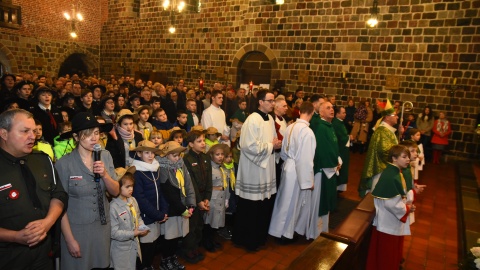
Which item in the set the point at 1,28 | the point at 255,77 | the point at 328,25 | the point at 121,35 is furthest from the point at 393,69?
the point at 1,28

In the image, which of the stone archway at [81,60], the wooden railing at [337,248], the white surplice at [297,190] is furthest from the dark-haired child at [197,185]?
the stone archway at [81,60]

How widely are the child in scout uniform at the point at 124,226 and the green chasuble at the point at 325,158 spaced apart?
266 centimetres

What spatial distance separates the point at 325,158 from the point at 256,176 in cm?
108

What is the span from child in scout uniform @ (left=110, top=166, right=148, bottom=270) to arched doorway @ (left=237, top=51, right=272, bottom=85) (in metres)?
11.4

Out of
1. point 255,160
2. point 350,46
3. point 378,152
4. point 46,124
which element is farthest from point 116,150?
point 350,46

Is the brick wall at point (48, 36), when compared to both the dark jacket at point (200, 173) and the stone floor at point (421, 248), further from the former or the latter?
the stone floor at point (421, 248)

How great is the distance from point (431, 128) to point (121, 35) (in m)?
16.0

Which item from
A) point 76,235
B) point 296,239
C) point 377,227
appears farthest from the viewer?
point 296,239

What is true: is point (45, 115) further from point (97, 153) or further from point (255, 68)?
point (255, 68)

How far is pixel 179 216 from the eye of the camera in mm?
3865

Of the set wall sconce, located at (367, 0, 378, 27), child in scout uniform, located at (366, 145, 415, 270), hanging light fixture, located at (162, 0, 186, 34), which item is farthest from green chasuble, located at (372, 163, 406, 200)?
hanging light fixture, located at (162, 0, 186, 34)

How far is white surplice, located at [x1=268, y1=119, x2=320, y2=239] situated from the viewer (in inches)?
178

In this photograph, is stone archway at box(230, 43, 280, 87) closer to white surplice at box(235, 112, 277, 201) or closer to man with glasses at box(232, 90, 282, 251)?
man with glasses at box(232, 90, 282, 251)

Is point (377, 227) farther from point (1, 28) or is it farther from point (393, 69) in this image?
point (1, 28)
